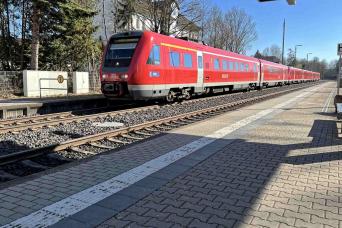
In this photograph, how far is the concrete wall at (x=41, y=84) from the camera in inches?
824

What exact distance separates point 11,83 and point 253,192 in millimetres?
19457

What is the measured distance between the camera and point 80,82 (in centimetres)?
2452

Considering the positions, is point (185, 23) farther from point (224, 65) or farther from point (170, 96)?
point (170, 96)

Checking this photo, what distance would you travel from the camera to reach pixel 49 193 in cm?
496

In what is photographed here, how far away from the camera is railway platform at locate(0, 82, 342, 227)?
4.17 m

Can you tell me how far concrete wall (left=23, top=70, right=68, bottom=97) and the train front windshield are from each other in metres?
7.26

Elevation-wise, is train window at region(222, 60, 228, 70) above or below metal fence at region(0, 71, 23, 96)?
above

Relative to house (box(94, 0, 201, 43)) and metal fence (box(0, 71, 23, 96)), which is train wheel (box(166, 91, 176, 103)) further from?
house (box(94, 0, 201, 43))

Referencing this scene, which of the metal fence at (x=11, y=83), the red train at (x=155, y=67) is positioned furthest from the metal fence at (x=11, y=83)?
the red train at (x=155, y=67)

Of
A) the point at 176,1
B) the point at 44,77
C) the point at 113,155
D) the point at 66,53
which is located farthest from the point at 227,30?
the point at 113,155

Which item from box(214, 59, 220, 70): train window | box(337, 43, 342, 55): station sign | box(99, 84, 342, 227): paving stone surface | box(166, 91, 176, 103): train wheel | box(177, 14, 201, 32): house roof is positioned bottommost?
box(99, 84, 342, 227): paving stone surface

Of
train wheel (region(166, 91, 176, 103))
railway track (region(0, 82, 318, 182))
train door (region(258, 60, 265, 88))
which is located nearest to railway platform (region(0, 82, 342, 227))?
railway track (region(0, 82, 318, 182))

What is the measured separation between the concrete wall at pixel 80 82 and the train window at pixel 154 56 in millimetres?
9990

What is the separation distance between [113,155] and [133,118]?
6.13 m
